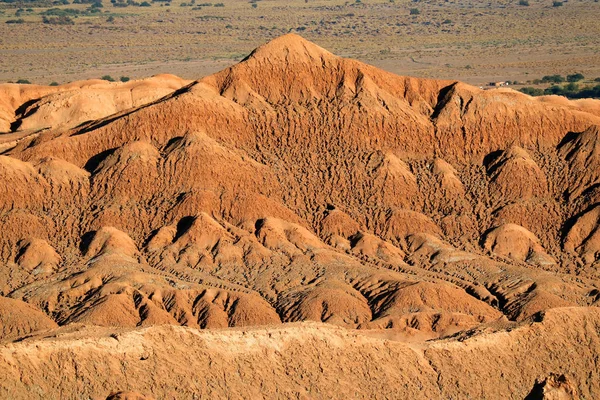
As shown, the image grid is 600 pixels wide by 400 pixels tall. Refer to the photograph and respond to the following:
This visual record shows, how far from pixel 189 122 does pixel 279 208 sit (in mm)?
7619

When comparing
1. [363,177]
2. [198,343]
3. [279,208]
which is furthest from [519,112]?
[198,343]

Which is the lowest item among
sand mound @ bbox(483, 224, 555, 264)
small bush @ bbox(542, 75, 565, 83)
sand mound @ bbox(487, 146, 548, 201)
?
small bush @ bbox(542, 75, 565, 83)

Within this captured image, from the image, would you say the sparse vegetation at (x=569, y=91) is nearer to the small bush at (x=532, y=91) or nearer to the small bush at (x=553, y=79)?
the small bush at (x=532, y=91)

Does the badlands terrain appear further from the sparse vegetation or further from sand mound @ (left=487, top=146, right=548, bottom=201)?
the sparse vegetation

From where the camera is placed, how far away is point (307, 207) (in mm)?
75688

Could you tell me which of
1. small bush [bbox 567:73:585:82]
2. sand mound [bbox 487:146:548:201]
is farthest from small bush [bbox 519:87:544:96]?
sand mound [bbox 487:146:548:201]

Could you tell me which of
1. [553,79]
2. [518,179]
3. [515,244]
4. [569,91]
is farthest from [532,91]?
[515,244]

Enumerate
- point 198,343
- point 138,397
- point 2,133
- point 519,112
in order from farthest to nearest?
point 2,133 < point 519,112 < point 198,343 < point 138,397

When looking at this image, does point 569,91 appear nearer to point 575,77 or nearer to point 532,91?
point 532,91

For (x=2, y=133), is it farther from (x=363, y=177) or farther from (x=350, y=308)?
(x=350, y=308)

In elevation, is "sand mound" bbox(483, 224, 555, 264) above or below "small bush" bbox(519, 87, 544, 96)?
above

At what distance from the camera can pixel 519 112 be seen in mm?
78750

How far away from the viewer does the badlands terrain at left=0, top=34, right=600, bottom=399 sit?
65875 mm

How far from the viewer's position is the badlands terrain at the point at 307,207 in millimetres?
65875
